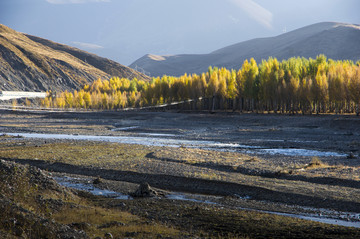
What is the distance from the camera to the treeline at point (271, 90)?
8488cm

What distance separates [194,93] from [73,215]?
105495 millimetres

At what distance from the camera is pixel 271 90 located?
96.1 m

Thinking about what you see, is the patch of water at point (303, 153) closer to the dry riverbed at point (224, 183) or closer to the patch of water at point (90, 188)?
the dry riverbed at point (224, 183)

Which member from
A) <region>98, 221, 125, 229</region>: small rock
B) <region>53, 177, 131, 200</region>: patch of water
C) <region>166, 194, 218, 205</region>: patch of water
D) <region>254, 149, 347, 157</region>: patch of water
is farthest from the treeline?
<region>98, 221, 125, 229</region>: small rock

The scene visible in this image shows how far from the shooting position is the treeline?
3342 inches

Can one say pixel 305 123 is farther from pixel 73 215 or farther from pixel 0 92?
pixel 0 92

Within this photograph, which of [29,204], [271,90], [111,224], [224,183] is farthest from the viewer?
[271,90]

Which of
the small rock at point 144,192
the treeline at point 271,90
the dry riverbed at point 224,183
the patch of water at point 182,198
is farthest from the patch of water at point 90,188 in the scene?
the treeline at point 271,90

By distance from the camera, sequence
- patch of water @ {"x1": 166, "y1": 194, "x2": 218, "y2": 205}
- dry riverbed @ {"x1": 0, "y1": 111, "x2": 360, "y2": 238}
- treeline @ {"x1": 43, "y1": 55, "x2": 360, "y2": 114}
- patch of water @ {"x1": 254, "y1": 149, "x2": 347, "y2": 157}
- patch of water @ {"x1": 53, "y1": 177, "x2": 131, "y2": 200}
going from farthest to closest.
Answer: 1. treeline @ {"x1": 43, "y1": 55, "x2": 360, "y2": 114}
2. patch of water @ {"x1": 254, "y1": 149, "x2": 347, "y2": 157}
3. patch of water @ {"x1": 53, "y1": 177, "x2": 131, "y2": 200}
4. patch of water @ {"x1": 166, "y1": 194, "x2": 218, "y2": 205}
5. dry riverbed @ {"x1": 0, "y1": 111, "x2": 360, "y2": 238}

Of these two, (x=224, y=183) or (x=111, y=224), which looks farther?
(x=224, y=183)

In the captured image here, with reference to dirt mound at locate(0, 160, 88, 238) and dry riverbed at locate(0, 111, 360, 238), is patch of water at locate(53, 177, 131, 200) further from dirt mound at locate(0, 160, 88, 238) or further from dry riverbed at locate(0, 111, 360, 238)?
dirt mound at locate(0, 160, 88, 238)

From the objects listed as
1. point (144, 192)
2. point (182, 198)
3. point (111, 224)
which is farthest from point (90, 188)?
point (111, 224)

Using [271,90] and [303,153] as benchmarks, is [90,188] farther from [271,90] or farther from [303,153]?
[271,90]

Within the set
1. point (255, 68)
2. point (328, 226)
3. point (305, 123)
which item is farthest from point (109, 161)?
point (255, 68)
